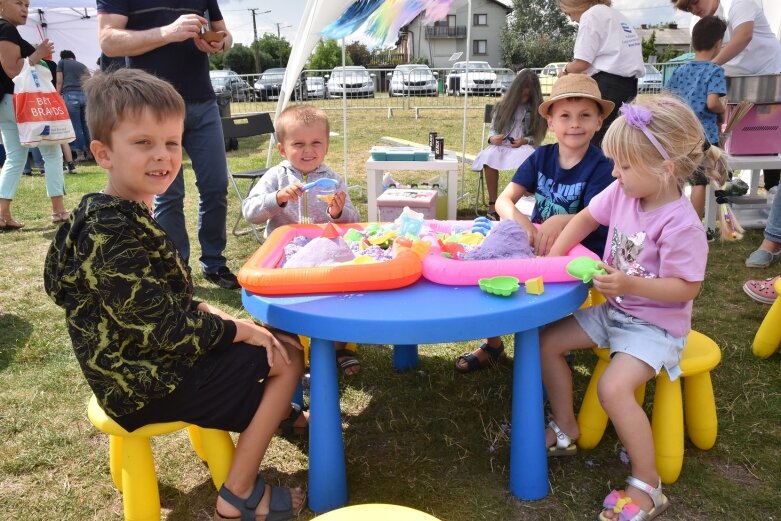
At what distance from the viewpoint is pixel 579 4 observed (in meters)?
4.29

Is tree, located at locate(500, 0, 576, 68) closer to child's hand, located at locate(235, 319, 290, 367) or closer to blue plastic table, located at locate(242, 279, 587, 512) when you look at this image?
blue plastic table, located at locate(242, 279, 587, 512)

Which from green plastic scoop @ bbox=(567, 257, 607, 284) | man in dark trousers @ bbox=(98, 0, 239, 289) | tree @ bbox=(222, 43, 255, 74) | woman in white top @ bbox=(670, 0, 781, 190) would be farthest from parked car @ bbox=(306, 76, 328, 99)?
tree @ bbox=(222, 43, 255, 74)

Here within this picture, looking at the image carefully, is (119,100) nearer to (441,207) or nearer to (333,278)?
(333,278)

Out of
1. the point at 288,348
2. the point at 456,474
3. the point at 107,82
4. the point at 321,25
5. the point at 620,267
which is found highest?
the point at 321,25

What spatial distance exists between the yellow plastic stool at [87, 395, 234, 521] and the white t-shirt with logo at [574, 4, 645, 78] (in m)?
3.66

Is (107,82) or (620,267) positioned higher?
(107,82)

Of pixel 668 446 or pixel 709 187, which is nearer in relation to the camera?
pixel 668 446

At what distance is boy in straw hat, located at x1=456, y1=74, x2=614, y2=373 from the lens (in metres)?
2.61

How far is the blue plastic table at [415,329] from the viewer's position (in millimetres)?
1698

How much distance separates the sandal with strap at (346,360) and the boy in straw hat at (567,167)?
40.0 inches

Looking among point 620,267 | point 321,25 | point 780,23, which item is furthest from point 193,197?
point 780,23

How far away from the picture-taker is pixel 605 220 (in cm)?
231

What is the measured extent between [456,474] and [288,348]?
0.79 m

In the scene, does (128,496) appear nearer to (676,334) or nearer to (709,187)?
(676,334)
